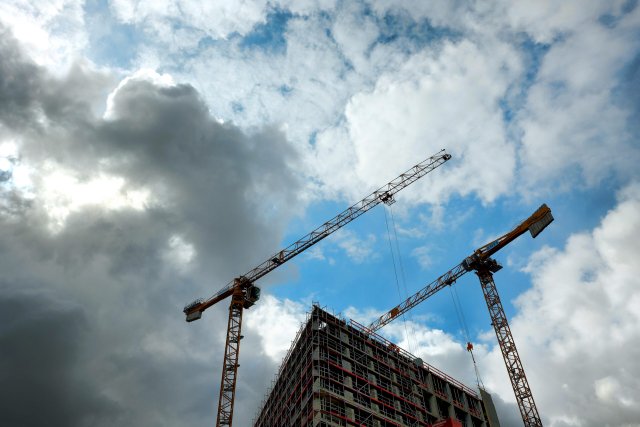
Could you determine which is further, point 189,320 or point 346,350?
point 189,320

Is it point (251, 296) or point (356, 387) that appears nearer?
point (356, 387)

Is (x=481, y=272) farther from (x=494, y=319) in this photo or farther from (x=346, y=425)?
(x=346, y=425)

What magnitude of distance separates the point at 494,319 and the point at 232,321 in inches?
1764

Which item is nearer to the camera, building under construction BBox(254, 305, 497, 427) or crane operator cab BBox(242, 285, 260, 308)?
building under construction BBox(254, 305, 497, 427)

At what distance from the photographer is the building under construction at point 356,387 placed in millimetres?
69000

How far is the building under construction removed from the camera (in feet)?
226

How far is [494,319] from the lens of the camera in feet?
296

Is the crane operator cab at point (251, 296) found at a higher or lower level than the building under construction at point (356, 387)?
higher

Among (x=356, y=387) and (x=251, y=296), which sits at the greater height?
(x=251, y=296)

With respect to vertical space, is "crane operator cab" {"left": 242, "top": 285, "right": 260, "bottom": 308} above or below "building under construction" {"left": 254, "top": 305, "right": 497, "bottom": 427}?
above

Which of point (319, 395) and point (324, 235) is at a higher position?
point (324, 235)

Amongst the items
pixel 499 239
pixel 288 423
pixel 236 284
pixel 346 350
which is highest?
pixel 499 239

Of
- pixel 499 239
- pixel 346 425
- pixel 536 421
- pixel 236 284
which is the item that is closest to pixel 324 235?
pixel 236 284

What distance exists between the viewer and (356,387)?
2874 inches
